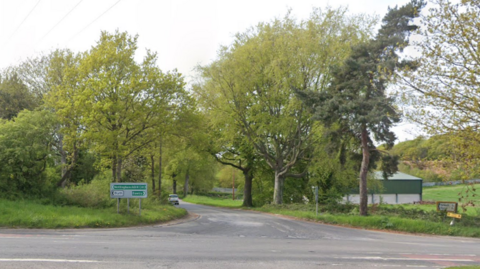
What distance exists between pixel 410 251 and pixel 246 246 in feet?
19.0

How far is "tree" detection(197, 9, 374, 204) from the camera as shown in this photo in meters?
31.1

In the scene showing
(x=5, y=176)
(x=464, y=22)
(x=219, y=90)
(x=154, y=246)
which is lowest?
(x=154, y=246)

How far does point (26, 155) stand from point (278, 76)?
18.6 metres

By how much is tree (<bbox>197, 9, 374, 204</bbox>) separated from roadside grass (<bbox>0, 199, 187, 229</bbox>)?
1466 centimetres

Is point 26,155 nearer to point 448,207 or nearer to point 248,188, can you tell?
point 448,207

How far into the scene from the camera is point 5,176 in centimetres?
2181

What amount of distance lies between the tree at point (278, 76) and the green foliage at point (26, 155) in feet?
50.9

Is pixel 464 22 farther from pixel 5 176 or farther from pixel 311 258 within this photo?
pixel 5 176

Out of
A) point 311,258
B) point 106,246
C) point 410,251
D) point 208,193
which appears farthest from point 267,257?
point 208,193

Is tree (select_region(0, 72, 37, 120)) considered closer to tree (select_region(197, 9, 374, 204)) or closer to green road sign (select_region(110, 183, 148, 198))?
tree (select_region(197, 9, 374, 204))

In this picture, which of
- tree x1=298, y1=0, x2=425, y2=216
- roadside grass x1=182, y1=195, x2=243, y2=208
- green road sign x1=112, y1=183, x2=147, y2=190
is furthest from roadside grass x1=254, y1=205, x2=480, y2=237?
roadside grass x1=182, y1=195, x2=243, y2=208

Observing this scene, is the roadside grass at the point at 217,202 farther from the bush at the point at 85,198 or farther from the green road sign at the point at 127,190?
the green road sign at the point at 127,190

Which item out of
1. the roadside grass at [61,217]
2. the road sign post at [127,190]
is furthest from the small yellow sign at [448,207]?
the road sign post at [127,190]

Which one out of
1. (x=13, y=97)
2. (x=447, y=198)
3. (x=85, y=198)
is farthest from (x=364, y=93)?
(x=447, y=198)
